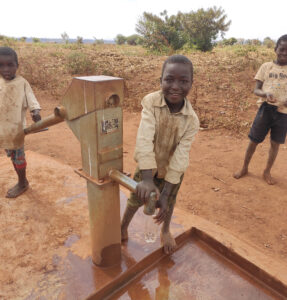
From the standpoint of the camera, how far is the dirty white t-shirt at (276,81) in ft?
8.34

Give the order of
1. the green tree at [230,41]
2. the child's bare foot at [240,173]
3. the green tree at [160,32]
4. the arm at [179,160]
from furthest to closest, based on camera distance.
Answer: the green tree at [230,41]
the green tree at [160,32]
the child's bare foot at [240,173]
the arm at [179,160]

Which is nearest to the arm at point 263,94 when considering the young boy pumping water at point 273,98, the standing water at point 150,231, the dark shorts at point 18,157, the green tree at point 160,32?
the young boy pumping water at point 273,98

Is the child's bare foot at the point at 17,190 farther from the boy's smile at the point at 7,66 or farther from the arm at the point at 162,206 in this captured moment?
the arm at the point at 162,206

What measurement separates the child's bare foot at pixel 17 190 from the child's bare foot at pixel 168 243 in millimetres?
1213

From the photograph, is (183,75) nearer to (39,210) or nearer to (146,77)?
(39,210)

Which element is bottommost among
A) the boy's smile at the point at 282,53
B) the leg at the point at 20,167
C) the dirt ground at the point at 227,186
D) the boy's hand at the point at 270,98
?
the dirt ground at the point at 227,186

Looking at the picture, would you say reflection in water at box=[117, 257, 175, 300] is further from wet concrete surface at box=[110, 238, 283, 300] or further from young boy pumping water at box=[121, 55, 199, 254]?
young boy pumping water at box=[121, 55, 199, 254]

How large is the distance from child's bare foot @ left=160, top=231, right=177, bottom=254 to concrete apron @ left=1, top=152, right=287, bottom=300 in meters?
0.03

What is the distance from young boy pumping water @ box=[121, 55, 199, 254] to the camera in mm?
1181

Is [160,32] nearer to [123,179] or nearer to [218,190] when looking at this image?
[218,190]

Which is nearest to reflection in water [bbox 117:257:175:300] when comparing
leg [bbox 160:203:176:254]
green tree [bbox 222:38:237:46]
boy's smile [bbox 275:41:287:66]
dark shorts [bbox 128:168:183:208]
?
leg [bbox 160:203:176:254]

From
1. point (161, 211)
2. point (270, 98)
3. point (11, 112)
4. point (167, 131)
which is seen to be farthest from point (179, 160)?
point (270, 98)

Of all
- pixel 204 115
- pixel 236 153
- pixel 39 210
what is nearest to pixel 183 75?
pixel 39 210

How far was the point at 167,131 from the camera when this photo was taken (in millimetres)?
1298
